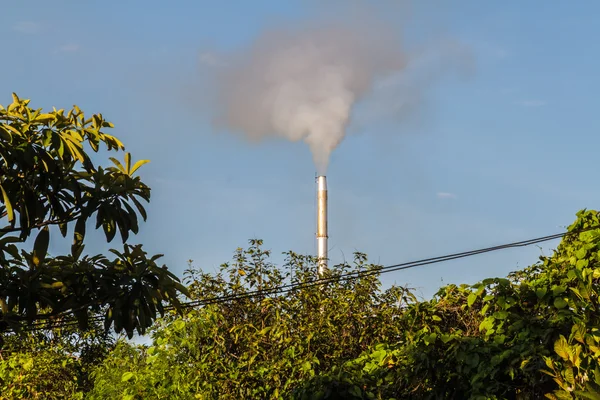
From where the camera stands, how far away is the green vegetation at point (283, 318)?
27.9 ft

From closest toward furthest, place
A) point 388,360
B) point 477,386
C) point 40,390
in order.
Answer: point 477,386, point 388,360, point 40,390

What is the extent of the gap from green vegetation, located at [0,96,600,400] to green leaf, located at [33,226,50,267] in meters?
0.01

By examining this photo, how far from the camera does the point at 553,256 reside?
11312 mm

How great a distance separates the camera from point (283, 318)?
580 inches

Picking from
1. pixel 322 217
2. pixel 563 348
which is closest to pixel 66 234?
pixel 563 348

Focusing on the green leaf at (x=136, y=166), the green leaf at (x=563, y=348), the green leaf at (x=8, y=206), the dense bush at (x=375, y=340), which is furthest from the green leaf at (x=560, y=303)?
the green leaf at (x=8, y=206)

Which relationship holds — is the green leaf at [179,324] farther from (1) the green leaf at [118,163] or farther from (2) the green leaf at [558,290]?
(2) the green leaf at [558,290]

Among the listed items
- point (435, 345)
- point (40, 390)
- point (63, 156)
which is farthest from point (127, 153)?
point (40, 390)

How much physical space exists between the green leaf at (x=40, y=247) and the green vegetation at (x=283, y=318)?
0.01m

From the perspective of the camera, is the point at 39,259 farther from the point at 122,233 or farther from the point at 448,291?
the point at 448,291

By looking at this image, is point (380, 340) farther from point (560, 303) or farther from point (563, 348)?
point (563, 348)

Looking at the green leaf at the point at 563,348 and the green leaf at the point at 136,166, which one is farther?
the green leaf at the point at 136,166

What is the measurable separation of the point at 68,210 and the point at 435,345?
4.32m

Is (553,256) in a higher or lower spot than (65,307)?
higher
